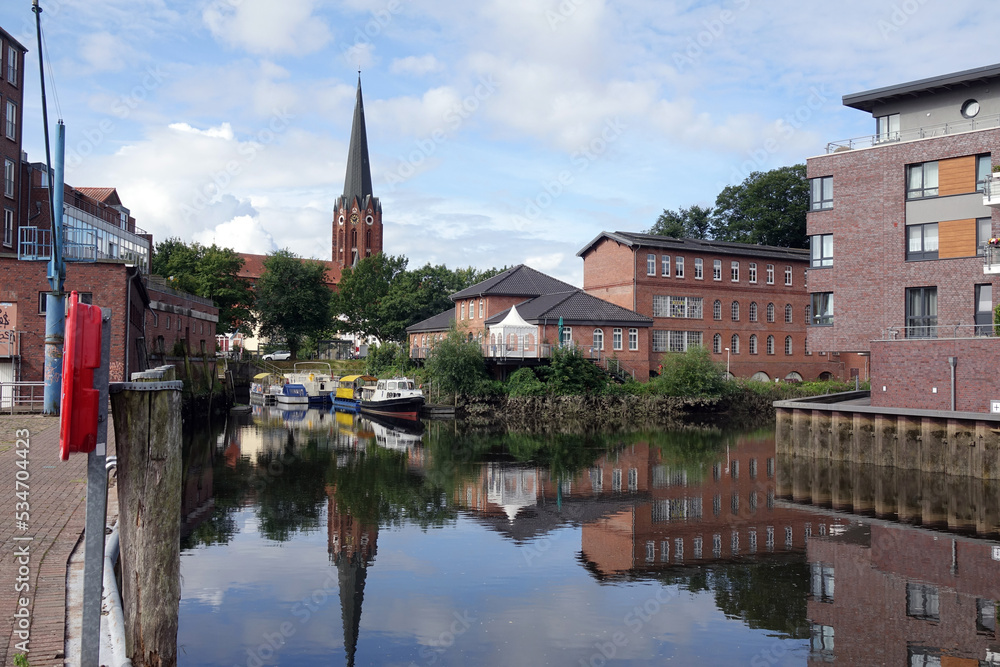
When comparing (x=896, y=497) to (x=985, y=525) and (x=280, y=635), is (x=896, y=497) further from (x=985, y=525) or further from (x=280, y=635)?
(x=280, y=635)

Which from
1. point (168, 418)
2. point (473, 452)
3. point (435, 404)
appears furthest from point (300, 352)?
point (168, 418)

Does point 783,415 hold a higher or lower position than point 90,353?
lower

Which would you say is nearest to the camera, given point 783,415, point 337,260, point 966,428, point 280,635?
point 280,635

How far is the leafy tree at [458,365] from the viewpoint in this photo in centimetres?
5094

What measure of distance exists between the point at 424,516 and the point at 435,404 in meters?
32.1

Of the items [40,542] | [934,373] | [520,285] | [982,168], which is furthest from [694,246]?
[40,542]

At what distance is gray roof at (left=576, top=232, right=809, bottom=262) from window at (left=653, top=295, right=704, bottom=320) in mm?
3451

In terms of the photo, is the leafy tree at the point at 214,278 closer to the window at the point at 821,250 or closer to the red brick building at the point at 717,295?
the red brick building at the point at 717,295

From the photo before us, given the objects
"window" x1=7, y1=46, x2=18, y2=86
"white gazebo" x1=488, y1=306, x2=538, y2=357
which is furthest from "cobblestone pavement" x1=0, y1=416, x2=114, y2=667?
"white gazebo" x1=488, y1=306, x2=538, y2=357

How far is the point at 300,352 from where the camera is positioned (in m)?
84.7

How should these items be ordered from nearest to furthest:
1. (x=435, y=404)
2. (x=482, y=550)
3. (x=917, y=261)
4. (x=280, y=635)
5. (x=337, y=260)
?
1. (x=280, y=635)
2. (x=482, y=550)
3. (x=917, y=261)
4. (x=435, y=404)
5. (x=337, y=260)

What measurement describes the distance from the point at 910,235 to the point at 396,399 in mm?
28206

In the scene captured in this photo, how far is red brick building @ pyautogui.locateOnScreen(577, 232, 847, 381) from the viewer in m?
58.2

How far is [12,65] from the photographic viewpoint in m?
45.5
